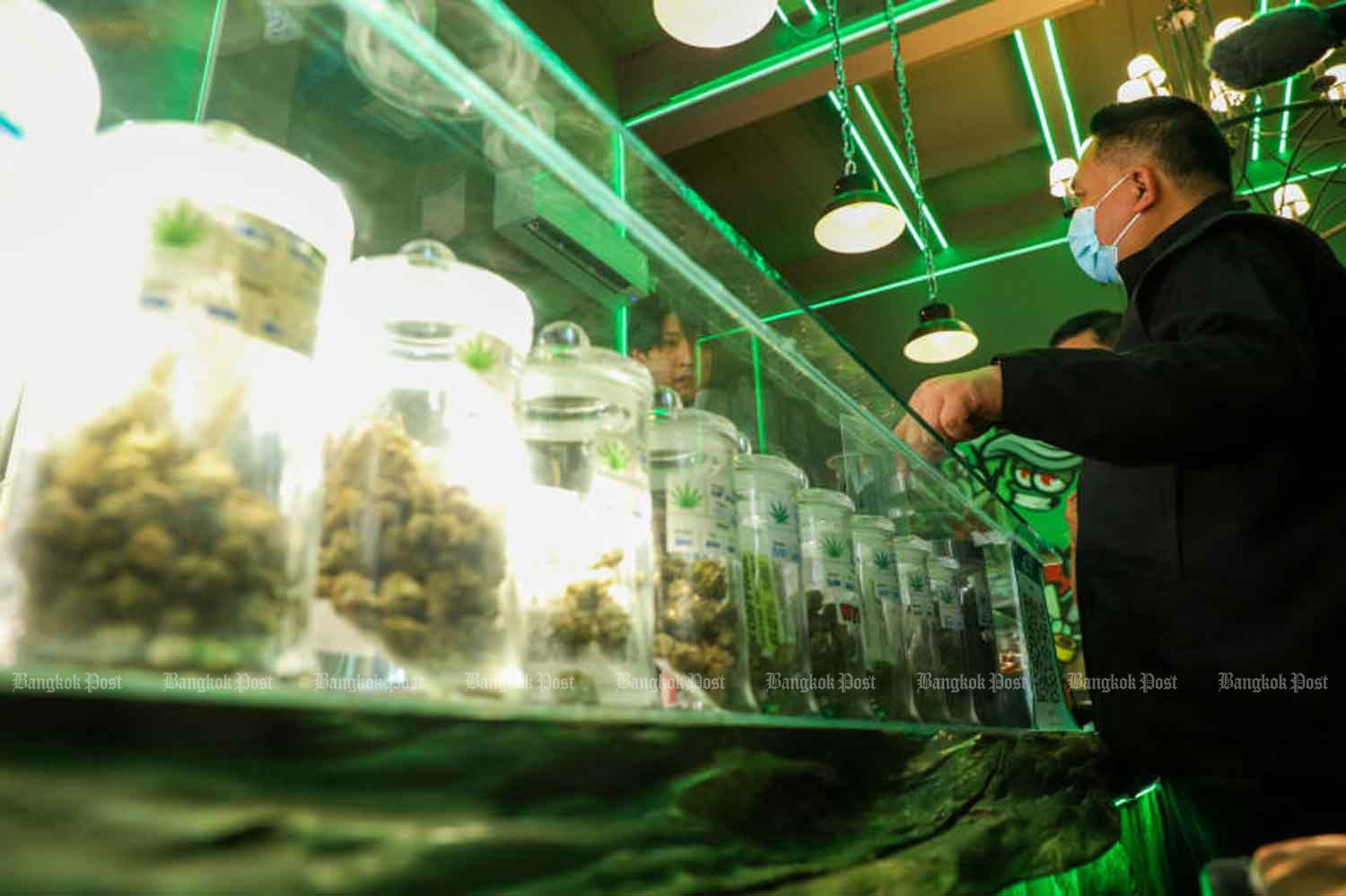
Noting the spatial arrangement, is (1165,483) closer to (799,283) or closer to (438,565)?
(438,565)

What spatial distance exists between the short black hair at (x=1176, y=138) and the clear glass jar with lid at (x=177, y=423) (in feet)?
5.68

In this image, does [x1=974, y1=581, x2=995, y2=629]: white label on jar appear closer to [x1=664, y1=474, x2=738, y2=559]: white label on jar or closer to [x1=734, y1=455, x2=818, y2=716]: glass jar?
[x1=734, y1=455, x2=818, y2=716]: glass jar

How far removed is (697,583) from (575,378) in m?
0.20

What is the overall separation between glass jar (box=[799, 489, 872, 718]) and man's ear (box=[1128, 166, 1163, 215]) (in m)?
1.10

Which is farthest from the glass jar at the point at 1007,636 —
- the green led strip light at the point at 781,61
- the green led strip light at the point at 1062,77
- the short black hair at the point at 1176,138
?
the green led strip light at the point at 1062,77

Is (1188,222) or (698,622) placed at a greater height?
(1188,222)

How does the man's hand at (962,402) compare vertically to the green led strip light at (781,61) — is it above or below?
below

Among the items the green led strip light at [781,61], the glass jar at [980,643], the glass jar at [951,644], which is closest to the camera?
the glass jar at [951,644]

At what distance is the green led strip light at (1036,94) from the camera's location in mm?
5227

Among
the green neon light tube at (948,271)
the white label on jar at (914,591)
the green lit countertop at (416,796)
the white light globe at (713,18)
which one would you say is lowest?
the green lit countertop at (416,796)

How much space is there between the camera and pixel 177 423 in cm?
40

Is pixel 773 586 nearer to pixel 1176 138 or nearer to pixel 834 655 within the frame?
pixel 834 655

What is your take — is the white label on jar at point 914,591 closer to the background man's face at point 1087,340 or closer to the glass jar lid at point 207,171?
the glass jar lid at point 207,171

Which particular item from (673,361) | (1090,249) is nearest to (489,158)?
(673,361)
